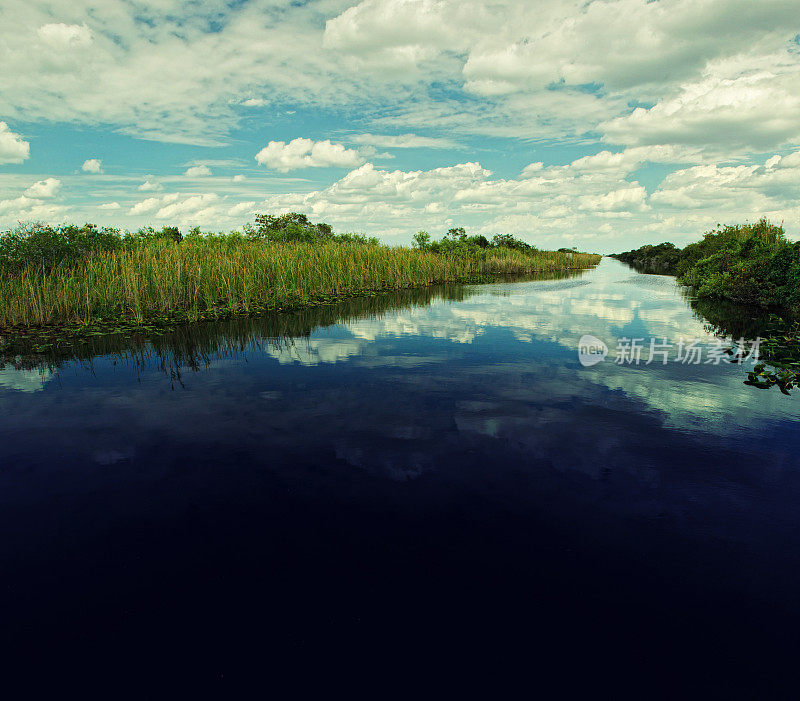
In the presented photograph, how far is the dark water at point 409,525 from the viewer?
2902 mm

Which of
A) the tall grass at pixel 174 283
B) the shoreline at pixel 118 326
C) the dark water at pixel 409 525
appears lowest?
the dark water at pixel 409 525

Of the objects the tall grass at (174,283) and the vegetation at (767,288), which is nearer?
the vegetation at (767,288)

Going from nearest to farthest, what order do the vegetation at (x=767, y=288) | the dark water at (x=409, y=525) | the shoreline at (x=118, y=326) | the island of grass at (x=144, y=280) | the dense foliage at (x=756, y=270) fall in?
the dark water at (x=409, y=525) → the vegetation at (x=767, y=288) → the shoreline at (x=118, y=326) → the island of grass at (x=144, y=280) → the dense foliage at (x=756, y=270)

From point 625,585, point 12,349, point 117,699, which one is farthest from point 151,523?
point 12,349

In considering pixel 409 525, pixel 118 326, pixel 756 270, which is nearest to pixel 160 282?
pixel 118 326

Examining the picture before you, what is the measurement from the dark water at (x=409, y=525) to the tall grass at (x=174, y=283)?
6776mm

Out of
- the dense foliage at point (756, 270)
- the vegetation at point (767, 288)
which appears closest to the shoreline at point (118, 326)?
the vegetation at point (767, 288)

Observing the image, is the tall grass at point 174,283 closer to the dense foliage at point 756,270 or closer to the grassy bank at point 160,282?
the grassy bank at point 160,282

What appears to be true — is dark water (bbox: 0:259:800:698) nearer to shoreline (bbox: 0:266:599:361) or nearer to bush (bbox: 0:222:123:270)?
shoreline (bbox: 0:266:599:361)

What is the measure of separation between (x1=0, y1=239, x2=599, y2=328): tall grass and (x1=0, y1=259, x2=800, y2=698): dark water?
6776 millimetres

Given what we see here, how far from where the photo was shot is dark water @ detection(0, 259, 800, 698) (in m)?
2.90

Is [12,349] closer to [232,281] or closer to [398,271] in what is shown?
[232,281]

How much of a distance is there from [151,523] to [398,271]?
2520cm

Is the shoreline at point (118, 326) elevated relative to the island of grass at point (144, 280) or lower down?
lower down
